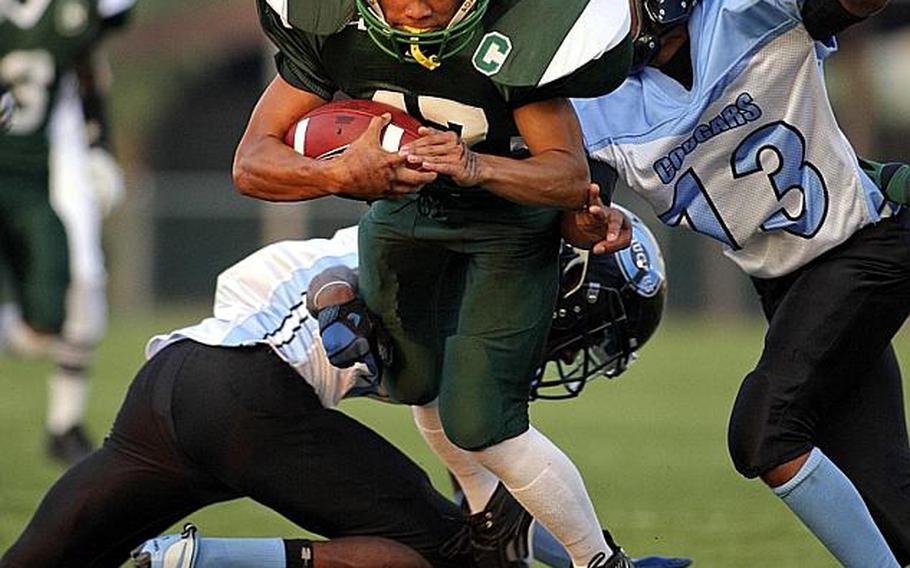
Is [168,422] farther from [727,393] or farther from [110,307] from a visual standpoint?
[110,307]

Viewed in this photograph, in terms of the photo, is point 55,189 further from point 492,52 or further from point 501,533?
point 492,52

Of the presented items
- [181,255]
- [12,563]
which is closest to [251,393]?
[12,563]

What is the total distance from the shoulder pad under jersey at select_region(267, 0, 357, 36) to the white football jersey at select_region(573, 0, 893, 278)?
2.34 ft

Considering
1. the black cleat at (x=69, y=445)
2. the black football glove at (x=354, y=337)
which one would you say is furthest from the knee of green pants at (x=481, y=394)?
the black cleat at (x=69, y=445)

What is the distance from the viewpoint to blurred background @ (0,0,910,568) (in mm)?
5469

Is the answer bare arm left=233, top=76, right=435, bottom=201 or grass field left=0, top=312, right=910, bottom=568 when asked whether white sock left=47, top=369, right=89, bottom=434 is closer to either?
grass field left=0, top=312, right=910, bottom=568

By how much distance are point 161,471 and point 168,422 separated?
0.09m

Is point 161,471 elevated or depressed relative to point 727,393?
elevated

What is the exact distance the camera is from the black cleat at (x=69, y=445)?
257 inches

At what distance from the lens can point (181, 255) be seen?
17.4 m

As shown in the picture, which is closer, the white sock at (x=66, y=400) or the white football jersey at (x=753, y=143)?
the white football jersey at (x=753, y=143)

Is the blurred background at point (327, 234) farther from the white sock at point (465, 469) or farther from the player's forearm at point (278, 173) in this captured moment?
the player's forearm at point (278, 173)

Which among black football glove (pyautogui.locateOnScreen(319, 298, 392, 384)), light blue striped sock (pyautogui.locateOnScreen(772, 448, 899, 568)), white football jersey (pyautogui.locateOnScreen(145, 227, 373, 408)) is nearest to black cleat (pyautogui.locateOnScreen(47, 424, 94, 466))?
white football jersey (pyautogui.locateOnScreen(145, 227, 373, 408))

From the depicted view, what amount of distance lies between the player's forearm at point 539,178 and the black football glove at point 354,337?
45 cm
